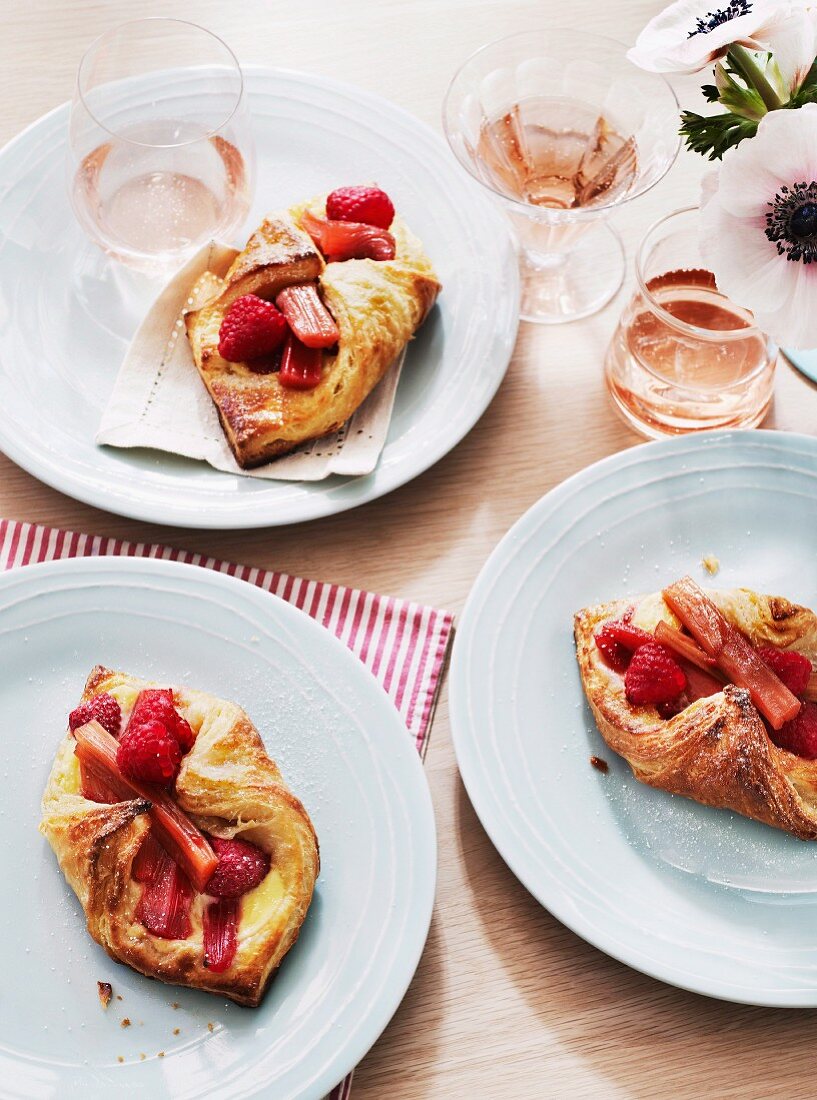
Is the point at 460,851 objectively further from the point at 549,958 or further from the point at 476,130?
the point at 476,130

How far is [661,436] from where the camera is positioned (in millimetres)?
1789

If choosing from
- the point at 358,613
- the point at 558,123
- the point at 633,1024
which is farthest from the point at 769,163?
the point at 633,1024

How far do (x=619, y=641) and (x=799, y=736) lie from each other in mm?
264

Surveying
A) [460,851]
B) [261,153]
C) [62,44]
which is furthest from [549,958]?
[62,44]

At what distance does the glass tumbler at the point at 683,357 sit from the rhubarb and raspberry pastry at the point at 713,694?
0.32m

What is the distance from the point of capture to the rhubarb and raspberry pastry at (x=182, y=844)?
1.34 meters

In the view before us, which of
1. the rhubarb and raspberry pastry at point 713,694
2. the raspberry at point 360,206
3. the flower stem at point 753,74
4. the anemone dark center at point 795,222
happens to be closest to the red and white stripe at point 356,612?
the rhubarb and raspberry pastry at point 713,694

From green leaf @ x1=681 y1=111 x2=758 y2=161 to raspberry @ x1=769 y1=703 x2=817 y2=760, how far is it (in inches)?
28.8

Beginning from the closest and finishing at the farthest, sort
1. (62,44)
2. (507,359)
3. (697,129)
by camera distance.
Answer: (697,129) → (507,359) → (62,44)

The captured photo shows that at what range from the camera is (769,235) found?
1255mm

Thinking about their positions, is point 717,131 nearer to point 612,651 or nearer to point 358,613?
point 612,651

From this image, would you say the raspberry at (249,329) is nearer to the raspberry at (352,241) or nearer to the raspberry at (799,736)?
the raspberry at (352,241)

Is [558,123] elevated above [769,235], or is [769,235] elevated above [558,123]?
[769,235]

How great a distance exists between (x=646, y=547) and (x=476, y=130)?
71 cm
